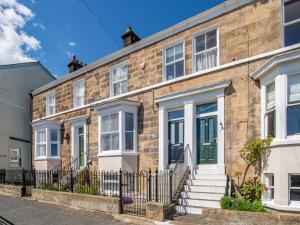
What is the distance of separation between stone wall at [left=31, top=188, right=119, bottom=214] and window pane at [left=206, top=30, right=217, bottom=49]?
20.7ft

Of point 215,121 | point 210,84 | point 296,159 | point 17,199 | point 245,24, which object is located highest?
point 245,24

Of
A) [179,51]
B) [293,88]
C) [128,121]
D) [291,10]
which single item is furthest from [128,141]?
[291,10]

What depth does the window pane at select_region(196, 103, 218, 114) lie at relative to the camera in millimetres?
11591

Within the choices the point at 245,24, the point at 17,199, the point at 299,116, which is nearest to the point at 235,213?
the point at 299,116

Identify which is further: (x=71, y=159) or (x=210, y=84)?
(x=71, y=159)

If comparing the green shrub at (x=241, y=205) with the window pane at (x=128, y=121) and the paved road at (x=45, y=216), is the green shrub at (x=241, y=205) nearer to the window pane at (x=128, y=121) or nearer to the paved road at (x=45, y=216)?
the paved road at (x=45, y=216)

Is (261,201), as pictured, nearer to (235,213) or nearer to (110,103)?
(235,213)

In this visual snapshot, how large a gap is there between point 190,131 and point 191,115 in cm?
58

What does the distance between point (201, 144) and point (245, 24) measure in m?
4.37

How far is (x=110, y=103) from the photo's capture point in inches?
563

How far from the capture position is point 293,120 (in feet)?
28.5

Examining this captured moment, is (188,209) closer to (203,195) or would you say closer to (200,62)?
(203,195)

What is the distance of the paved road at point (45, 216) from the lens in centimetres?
992

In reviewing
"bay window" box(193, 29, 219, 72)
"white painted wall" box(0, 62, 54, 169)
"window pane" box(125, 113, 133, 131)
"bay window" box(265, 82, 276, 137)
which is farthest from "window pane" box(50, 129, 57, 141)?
"bay window" box(265, 82, 276, 137)
